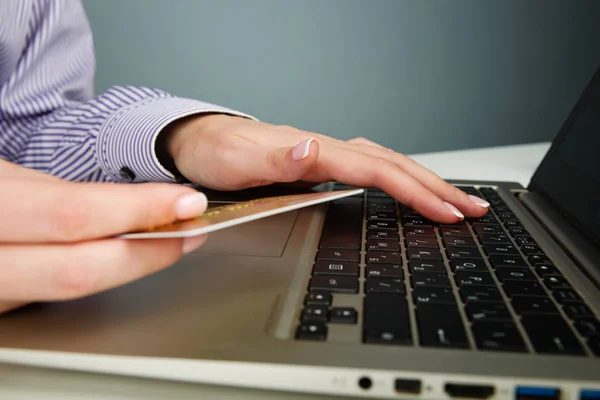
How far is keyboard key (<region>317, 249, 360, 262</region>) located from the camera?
1.32 ft

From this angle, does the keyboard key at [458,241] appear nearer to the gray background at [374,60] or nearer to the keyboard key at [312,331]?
the keyboard key at [312,331]

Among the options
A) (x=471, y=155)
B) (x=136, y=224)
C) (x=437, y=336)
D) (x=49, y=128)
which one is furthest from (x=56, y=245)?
(x=471, y=155)

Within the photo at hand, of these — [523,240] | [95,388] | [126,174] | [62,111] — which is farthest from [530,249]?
[62,111]

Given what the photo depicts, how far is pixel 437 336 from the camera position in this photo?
0.92 feet

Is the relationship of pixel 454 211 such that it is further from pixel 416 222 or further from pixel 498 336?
pixel 498 336

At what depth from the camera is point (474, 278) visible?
0.36 metres

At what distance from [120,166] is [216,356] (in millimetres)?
445

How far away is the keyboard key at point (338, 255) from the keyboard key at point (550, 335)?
14cm

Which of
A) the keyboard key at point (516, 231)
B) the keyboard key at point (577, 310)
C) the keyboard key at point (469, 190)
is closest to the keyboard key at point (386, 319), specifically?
the keyboard key at point (577, 310)

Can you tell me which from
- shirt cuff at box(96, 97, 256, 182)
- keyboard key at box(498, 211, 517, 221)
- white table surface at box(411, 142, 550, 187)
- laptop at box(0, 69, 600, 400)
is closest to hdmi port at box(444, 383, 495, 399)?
laptop at box(0, 69, 600, 400)

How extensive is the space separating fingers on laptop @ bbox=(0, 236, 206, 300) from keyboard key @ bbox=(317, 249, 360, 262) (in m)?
0.17

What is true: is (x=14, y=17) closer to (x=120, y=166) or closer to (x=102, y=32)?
(x=120, y=166)

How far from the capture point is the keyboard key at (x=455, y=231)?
47 centimetres

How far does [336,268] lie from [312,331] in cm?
10
